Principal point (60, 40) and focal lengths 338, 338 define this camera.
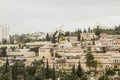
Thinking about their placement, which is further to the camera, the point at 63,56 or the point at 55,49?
the point at 55,49

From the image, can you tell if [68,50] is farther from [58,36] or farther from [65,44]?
[58,36]

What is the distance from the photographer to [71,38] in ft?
75.3

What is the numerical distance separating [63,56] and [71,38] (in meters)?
5.67

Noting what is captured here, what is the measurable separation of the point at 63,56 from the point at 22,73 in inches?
148

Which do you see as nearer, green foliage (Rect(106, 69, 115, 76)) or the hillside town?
the hillside town

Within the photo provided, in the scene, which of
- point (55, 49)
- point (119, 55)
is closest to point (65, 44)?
point (55, 49)

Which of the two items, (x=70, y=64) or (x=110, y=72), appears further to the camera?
(x=70, y=64)

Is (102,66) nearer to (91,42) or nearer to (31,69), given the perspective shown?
(31,69)

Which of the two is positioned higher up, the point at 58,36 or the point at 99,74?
the point at 58,36

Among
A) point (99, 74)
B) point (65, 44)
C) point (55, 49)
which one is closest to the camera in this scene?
point (99, 74)

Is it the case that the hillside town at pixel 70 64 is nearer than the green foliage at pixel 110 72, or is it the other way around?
the hillside town at pixel 70 64

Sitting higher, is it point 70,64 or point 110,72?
point 70,64

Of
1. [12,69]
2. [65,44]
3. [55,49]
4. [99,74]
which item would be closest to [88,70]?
[99,74]

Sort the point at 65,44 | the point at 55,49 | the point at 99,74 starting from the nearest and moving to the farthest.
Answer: the point at 99,74
the point at 55,49
the point at 65,44
